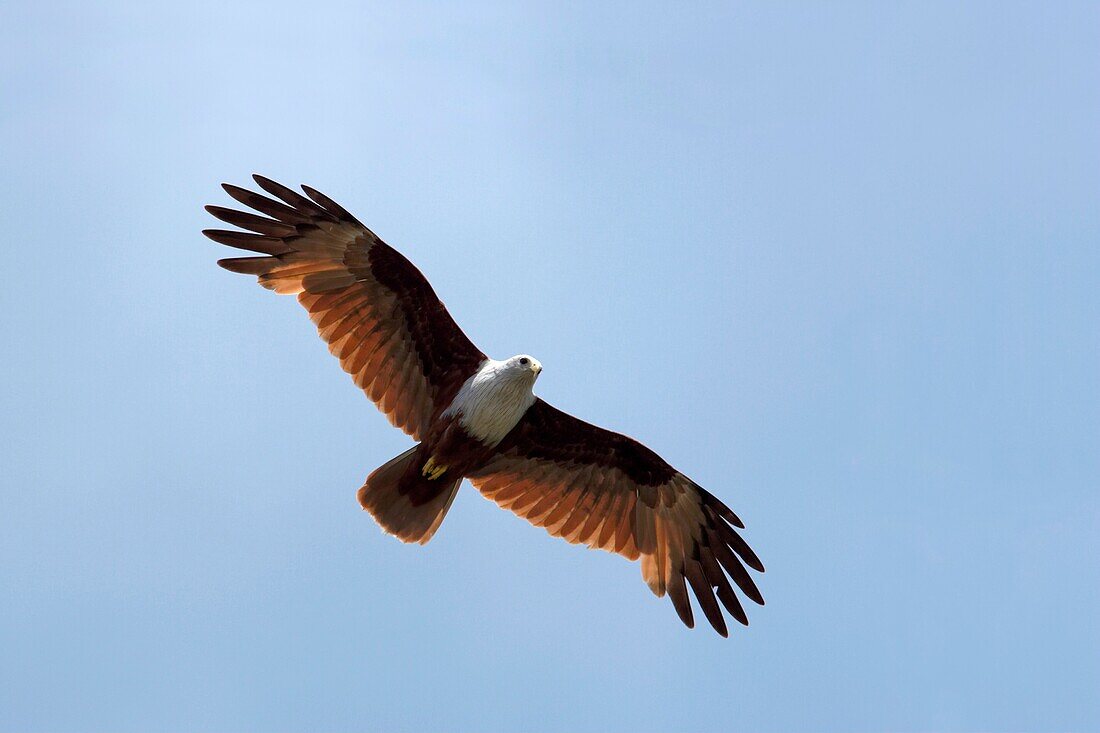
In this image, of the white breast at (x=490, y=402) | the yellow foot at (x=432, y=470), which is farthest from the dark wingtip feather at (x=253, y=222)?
the yellow foot at (x=432, y=470)

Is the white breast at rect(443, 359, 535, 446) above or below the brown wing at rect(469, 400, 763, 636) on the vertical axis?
below

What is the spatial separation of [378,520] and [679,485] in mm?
3341

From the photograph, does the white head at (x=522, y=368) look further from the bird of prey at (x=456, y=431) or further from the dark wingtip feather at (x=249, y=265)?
the dark wingtip feather at (x=249, y=265)

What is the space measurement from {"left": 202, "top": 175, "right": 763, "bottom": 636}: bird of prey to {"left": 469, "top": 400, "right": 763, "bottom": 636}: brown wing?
0.04 feet

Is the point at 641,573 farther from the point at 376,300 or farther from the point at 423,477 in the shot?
the point at 376,300

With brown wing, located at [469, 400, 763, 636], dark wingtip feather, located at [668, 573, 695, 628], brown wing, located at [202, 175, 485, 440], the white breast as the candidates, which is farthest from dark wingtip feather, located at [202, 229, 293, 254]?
dark wingtip feather, located at [668, 573, 695, 628]

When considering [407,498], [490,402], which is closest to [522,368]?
[490,402]

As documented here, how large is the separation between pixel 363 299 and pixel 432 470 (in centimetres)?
190

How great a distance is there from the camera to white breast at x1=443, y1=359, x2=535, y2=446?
11852 mm

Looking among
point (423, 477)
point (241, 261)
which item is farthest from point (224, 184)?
point (423, 477)

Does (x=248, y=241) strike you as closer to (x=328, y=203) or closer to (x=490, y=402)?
(x=328, y=203)

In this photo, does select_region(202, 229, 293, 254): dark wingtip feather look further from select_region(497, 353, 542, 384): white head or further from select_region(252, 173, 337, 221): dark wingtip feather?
select_region(497, 353, 542, 384): white head

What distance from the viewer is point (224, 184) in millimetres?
11945

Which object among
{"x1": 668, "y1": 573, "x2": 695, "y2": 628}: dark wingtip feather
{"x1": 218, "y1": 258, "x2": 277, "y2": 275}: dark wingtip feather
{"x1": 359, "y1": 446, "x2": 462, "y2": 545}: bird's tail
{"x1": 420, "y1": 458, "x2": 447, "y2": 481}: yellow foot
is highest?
{"x1": 668, "y1": 573, "x2": 695, "y2": 628}: dark wingtip feather
